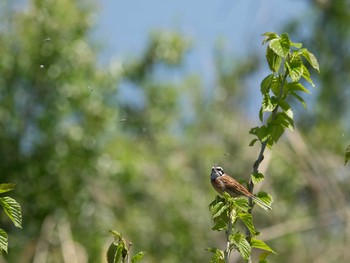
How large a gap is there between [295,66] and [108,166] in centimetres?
1177

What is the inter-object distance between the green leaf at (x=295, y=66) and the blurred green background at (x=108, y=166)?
7.50 meters

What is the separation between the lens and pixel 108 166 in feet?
52.7

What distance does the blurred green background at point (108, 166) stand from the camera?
15.2 meters

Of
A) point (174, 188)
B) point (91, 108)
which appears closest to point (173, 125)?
point (174, 188)

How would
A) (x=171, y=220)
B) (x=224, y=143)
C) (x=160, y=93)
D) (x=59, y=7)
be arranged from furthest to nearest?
(x=160, y=93) → (x=224, y=143) → (x=171, y=220) → (x=59, y=7)

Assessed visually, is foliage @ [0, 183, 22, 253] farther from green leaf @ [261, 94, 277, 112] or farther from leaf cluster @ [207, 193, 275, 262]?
green leaf @ [261, 94, 277, 112]

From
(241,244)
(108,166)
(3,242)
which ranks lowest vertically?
(3,242)

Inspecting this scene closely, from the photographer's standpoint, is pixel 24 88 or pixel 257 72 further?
pixel 257 72

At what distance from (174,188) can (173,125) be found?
4.41 meters

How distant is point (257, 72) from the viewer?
23516mm

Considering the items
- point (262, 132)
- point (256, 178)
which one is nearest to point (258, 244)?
point (256, 178)

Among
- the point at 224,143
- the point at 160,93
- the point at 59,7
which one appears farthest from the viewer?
the point at 160,93

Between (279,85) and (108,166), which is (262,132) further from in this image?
(108,166)

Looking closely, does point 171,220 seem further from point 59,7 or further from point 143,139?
point 59,7
